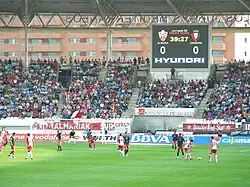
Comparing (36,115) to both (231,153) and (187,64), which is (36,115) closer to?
(187,64)

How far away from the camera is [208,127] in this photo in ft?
226

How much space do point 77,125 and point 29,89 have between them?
11.3 meters

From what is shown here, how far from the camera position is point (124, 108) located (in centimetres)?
7662

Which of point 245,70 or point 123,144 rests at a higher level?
point 245,70

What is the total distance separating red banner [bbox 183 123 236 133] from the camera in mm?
68375

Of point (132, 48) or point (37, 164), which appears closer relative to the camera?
point (37, 164)

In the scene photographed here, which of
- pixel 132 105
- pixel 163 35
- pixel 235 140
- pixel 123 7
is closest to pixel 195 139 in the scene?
pixel 235 140

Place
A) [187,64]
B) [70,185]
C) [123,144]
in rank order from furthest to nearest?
[187,64] < [123,144] < [70,185]

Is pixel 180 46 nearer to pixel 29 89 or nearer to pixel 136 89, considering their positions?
pixel 136 89

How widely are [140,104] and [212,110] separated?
7236mm

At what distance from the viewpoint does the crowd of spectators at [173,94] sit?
75.7 meters

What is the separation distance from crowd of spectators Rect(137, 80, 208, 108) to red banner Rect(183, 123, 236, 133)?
5259 mm

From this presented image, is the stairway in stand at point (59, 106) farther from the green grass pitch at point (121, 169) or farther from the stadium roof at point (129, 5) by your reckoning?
the green grass pitch at point (121, 169)

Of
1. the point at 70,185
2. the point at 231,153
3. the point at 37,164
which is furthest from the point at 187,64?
the point at 70,185
